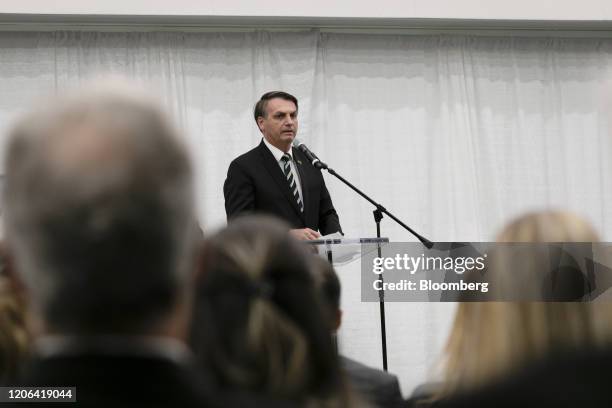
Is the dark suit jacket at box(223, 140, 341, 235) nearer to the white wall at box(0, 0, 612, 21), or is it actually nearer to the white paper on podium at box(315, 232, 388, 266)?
the white paper on podium at box(315, 232, 388, 266)

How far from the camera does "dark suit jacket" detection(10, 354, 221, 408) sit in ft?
2.28

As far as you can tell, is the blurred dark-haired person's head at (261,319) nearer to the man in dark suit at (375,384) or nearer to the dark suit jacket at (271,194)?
the man in dark suit at (375,384)

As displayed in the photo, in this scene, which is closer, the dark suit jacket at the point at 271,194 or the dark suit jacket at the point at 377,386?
the dark suit jacket at the point at 377,386

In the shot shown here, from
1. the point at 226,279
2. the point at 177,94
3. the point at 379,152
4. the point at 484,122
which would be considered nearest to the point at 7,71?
the point at 177,94

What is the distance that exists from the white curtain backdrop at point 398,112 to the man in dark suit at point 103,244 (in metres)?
4.83

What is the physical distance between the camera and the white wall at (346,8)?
211 inches

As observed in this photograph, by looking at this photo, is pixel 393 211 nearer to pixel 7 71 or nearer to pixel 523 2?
pixel 523 2

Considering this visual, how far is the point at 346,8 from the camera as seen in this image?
5.59 meters

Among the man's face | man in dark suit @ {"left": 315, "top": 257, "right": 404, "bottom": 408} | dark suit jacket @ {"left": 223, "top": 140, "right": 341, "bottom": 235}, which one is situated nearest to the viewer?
man in dark suit @ {"left": 315, "top": 257, "right": 404, "bottom": 408}

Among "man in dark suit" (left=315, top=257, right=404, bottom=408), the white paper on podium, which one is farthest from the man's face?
"man in dark suit" (left=315, top=257, right=404, bottom=408)

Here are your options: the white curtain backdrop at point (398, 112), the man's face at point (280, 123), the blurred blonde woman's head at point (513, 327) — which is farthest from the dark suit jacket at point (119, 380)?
the white curtain backdrop at point (398, 112)

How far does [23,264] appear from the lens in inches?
28.5

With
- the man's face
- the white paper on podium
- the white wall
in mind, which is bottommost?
the white paper on podium

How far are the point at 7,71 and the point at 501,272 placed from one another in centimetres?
496
